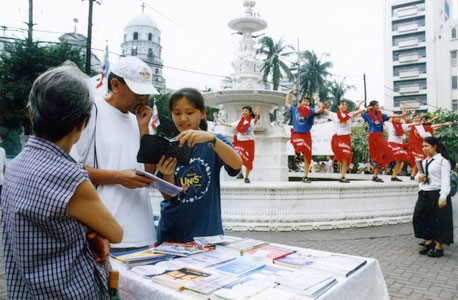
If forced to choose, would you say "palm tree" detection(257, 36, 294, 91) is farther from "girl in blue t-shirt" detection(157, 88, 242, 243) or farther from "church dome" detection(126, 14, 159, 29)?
"church dome" detection(126, 14, 159, 29)

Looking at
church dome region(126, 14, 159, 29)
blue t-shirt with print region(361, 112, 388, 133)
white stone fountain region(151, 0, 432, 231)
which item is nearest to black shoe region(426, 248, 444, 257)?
white stone fountain region(151, 0, 432, 231)

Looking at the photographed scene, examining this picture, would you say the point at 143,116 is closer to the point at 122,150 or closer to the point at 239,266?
the point at 122,150

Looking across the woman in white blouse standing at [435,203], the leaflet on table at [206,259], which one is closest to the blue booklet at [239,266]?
the leaflet on table at [206,259]

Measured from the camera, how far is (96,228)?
4.13 feet

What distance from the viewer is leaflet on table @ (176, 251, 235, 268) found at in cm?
174

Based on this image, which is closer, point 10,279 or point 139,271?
point 10,279

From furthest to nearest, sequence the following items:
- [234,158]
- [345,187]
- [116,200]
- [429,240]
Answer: [345,187]
[429,240]
[234,158]
[116,200]

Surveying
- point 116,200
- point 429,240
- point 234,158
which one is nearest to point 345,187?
point 429,240

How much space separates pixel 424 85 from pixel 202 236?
185 ft

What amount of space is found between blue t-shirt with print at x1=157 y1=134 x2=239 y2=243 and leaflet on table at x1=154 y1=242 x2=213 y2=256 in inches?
6.7

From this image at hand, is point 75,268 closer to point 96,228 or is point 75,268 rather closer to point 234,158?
point 96,228

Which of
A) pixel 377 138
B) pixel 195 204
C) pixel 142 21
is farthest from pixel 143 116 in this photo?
pixel 142 21

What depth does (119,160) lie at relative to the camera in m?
1.89

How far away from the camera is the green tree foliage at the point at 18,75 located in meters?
19.5
